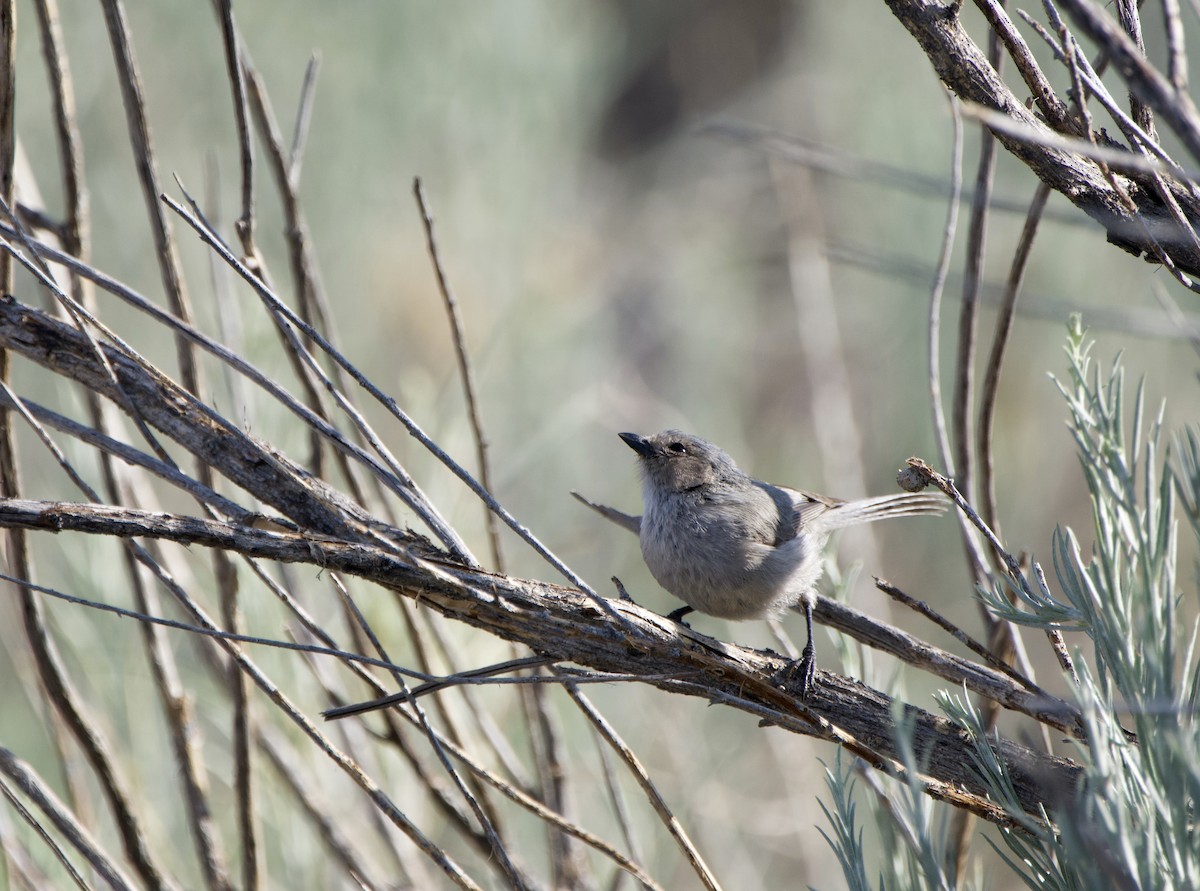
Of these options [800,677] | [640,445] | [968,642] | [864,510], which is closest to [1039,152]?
[968,642]

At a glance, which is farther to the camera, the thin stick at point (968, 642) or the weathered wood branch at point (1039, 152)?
the thin stick at point (968, 642)

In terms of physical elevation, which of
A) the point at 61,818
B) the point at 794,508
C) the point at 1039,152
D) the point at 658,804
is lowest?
the point at 61,818

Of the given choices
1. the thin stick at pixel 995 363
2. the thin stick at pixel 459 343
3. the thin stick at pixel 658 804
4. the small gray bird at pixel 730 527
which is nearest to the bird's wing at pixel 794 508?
the small gray bird at pixel 730 527

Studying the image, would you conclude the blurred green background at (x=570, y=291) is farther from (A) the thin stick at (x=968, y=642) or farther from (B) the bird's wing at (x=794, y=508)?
(A) the thin stick at (x=968, y=642)

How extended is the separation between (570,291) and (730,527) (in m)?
3.61

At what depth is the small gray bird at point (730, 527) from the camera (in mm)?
2629

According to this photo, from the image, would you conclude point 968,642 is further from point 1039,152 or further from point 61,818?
point 61,818

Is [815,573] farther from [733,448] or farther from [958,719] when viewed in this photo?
[733,448]

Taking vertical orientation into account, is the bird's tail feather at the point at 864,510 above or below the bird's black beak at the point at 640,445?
below

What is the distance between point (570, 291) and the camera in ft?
20.3

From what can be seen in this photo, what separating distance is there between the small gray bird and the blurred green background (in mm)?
274

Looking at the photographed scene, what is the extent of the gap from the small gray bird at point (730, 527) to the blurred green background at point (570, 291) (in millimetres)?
274

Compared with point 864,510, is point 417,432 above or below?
below

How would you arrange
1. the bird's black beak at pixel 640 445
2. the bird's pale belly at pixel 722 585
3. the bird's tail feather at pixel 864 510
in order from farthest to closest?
the bird's black beak at pixel 640 445 < the bird's tail feather at pixel 864 510 < the bird's pale belly at pixel 722 585
